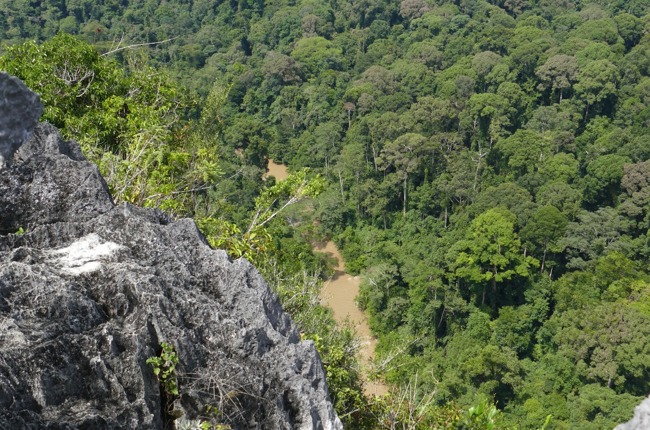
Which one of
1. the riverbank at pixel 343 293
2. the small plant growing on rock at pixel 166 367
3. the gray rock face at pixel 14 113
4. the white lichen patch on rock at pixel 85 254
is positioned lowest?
the riverbank at pixel 343 293

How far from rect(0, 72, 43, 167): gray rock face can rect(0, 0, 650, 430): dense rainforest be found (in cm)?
121

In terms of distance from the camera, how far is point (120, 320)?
4348 millimetres

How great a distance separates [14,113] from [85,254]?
5.09ft

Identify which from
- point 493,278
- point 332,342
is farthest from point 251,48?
point 332,342

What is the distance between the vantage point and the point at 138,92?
9.18 m

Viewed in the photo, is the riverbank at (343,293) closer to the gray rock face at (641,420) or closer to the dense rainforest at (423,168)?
the dense rainforest at (423,168)

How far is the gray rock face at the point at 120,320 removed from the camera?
3.87m

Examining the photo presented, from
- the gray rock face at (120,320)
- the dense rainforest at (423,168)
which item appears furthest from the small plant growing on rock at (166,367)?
the dense rainforest at (423,168)

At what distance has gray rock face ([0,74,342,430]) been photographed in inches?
152

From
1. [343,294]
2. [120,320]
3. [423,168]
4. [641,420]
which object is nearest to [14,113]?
[120,320]

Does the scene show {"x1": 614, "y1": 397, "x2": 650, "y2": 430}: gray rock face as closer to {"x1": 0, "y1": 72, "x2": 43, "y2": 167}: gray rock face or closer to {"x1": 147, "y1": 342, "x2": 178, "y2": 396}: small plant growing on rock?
{"x1": 147, "y1": 342, "x2": 178, "y2": 396}: small plant growing on rock

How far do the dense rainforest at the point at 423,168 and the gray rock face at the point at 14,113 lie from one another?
1213 mm

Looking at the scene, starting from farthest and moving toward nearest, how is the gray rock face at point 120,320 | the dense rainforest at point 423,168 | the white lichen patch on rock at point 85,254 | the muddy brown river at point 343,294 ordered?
1. the muddy brown river at point 343,294
2. the dense rainforest at point 423,168
3. the white lichen patch on rock at point 85,254
4. the gray rock face at point 120,320

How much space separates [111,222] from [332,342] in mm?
3564
